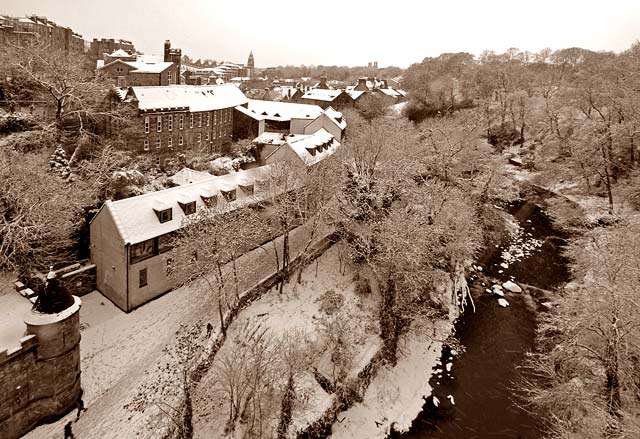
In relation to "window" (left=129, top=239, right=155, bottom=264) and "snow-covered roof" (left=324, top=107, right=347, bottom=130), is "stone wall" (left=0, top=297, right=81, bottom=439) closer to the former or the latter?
"window" (left=129, top=239, right=155, bottom=264)

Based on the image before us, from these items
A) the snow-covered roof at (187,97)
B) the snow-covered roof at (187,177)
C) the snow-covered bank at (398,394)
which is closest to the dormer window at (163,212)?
the snow-covered roof at (187,177)

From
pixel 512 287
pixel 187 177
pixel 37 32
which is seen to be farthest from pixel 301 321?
pixel 37 32

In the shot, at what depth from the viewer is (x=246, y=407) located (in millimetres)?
19797

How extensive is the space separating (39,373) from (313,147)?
31.5 metres

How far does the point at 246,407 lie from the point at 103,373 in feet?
24.4

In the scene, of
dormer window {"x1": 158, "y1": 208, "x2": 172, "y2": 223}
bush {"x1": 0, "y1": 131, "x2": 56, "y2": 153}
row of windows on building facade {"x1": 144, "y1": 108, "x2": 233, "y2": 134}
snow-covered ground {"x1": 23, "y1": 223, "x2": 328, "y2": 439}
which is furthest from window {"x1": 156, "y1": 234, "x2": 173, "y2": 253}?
row of windows on building facade {"x1": 144, "y1": 108, "x2": 233, "y2": 134}

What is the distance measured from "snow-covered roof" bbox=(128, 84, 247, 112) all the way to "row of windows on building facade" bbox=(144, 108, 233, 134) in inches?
26.5

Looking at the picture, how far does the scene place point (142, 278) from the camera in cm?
2570

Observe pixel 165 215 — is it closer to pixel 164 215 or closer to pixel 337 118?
pixel 164 215

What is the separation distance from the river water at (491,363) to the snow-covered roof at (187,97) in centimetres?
3512

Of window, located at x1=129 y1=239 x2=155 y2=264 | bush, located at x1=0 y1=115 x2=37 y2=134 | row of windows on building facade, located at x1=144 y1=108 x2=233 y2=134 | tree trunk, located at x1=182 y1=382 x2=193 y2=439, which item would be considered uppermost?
row of windows on building facade, located at x1=144 y1=108 x2=233 y2=134

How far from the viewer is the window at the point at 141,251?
24.8 m

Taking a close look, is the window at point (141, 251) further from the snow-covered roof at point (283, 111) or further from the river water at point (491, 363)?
the snow-covered roof at point (283, 111)

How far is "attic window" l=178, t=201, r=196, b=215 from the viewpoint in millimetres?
27922
